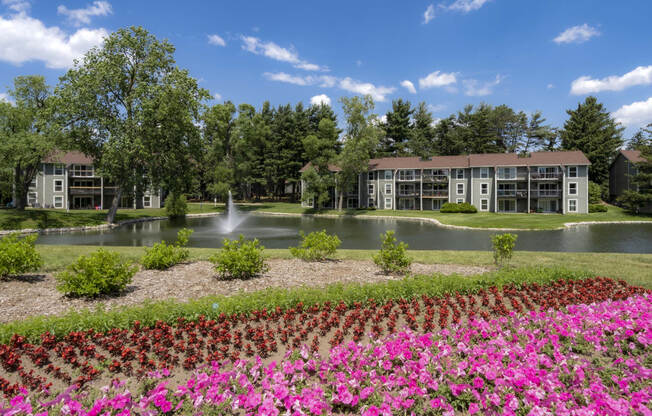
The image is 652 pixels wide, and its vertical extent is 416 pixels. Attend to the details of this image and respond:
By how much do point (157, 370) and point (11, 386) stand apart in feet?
5.11

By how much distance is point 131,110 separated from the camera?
32.7 metres

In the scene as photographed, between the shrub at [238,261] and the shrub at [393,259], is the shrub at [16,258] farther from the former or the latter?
the shrub at [393,259]

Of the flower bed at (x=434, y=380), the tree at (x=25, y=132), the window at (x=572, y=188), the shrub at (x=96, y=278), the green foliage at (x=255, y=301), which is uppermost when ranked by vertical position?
the tree at (x=25, y=132)

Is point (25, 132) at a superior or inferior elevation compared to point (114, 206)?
superior

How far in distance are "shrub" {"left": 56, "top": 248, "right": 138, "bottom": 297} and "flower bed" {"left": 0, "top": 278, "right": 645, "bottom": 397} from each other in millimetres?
2309

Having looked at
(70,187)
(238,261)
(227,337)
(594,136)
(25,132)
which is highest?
(594,136)

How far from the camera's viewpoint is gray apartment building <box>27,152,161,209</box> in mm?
52000

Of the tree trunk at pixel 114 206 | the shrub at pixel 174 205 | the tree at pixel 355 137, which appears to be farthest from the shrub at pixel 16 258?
the tree at pixel 355 137

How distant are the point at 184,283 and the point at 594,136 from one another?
7558 cm

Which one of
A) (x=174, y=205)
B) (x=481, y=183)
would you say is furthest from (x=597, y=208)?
(x=174, y=205)

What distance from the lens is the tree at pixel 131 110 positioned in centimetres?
3069

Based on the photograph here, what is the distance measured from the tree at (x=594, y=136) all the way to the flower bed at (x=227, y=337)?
226 ft

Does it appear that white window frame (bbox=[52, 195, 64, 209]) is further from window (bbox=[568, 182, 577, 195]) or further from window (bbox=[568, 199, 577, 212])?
window (bbox=[568, 182, 577, 195])

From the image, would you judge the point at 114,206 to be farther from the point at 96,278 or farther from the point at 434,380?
the point at 434,380
